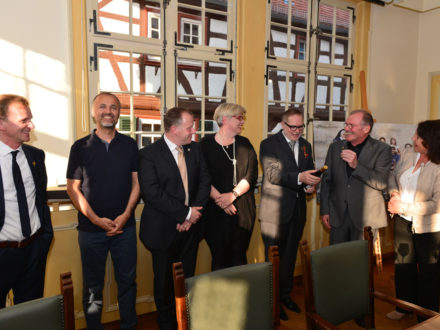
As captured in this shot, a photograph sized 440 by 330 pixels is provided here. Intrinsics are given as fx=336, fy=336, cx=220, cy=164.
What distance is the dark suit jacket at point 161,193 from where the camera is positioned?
225 centimetres

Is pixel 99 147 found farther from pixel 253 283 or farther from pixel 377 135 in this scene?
pixel 377 135

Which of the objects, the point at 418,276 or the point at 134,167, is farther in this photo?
the point at 418,276

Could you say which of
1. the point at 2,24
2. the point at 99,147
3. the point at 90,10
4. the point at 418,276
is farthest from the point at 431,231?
the point at 2,24

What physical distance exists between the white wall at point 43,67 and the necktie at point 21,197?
2.77 feet

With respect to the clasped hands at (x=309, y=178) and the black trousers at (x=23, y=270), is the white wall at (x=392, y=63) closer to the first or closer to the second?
the clasped hands at (x=309, y=178)

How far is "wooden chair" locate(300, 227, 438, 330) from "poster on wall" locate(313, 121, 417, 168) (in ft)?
6.67

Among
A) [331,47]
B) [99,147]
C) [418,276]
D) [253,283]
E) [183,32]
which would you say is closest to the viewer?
[253,283]

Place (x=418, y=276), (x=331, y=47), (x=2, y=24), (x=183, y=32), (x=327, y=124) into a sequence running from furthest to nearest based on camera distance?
1. (x=331, y=47)
2. (x=327, y=124)
3. (x=183, y=32)
4. (x=418, y=276)
5. (x=2, y=24)

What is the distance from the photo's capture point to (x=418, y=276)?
8.80 feet

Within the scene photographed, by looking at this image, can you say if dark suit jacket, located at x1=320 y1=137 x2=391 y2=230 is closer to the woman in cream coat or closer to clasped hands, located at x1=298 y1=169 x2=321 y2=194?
the woman in cream coat

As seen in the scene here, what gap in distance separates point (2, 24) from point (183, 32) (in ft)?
5.06

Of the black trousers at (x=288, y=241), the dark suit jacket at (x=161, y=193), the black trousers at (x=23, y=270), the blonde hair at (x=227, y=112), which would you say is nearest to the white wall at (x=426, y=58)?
the black trousers at (x=288, y=241)

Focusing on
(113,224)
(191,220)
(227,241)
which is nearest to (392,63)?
(227,241)

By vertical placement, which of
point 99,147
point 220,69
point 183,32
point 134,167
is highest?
point 183,32
